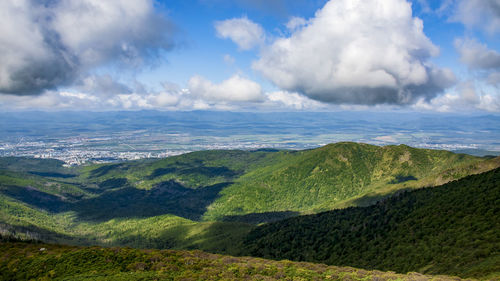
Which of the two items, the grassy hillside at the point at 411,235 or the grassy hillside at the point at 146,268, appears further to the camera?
the grassy hillside at the point at 411,235

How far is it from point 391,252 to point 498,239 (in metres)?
34.5

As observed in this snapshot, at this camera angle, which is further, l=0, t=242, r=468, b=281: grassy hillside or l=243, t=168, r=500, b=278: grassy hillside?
l=243, t=168, r=500, b=278: grassy hillside

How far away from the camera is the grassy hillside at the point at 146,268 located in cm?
5847

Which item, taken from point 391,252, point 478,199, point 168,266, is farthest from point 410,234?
point 168,266

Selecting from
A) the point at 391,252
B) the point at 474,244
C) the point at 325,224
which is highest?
the point at 474,244

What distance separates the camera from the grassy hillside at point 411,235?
240 feet

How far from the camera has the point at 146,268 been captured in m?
67.4

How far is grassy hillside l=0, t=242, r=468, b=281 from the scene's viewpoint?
5847 centimetres

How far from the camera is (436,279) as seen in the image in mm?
50219

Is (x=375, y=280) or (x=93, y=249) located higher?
(x=375, y=280)

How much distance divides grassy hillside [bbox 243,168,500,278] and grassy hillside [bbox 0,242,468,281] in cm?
2414

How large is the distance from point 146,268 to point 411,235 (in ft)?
Result: 300

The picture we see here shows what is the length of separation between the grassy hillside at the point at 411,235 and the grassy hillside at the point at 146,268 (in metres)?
24.1

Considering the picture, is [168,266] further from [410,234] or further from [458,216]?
[458,216]
